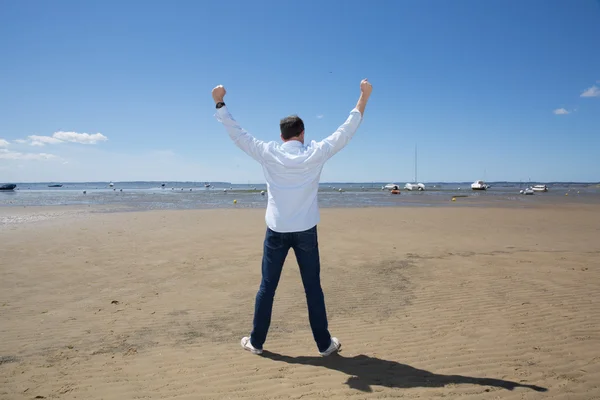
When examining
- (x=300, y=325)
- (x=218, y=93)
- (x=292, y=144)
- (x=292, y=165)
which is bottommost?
(x=300, y=325)

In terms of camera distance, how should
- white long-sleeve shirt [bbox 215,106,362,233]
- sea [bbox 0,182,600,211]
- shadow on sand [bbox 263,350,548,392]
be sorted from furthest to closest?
sea [bbox 0,182,600,211] → white long-sleeve shirt [bbox 215,106,362,233] → shadow on sand [bbox 263,350,548,392]

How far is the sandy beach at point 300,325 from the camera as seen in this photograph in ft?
10.6

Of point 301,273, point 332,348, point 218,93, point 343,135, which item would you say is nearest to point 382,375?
point 332,348

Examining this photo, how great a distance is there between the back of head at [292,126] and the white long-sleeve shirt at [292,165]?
A: 0.11 metres

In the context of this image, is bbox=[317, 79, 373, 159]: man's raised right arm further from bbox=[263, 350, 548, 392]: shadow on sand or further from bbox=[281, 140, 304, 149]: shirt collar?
bbox=[263, 350, 548, 392]: shadow on sand

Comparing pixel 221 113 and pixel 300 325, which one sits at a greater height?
pixel 221 113

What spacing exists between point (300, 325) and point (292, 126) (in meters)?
2.72

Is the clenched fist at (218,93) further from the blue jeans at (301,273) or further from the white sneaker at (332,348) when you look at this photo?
the white sneaker at (332,348)

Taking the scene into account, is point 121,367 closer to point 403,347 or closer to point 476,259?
point 403,347

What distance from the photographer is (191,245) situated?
35.4 feet

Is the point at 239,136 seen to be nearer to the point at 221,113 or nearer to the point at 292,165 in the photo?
the point at 221,113

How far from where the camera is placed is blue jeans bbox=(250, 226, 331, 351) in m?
3.44

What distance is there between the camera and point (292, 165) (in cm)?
328

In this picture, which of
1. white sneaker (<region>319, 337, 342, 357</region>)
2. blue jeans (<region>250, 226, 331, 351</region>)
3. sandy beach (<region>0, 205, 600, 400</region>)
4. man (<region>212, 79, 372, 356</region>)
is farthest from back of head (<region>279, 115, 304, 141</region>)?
sandy beach (<region>0, 205, 600, 400</region>)
